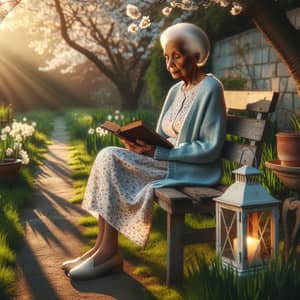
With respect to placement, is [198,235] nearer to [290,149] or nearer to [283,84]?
[290,149]

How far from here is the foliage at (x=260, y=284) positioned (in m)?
2.16

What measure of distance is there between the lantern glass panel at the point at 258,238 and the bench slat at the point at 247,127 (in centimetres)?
56

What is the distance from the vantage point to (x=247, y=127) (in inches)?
129

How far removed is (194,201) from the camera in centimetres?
292

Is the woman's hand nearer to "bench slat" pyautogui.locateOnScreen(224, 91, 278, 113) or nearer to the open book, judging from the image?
the open book

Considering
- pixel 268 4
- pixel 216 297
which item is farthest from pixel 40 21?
pixel 216 297

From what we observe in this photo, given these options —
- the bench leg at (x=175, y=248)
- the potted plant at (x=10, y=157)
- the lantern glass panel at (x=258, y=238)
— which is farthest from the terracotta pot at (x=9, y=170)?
the lantern glass panel at (x=258, y=238)

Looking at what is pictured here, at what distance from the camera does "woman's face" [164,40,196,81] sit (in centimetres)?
329

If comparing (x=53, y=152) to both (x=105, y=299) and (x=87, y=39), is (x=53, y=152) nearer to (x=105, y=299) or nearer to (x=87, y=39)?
(x=105, y=299)

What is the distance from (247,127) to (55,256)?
1.73 metres

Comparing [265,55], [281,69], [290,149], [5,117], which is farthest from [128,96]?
[290,149]

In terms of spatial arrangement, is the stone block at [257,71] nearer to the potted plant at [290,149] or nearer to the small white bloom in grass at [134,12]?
the small white bloom in grass at [134,12]

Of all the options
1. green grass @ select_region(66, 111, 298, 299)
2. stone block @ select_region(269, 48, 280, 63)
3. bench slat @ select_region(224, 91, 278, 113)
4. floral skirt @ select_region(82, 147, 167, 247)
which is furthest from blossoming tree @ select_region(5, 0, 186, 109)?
floral skirt @ select_region(82, 147, 167, 247)

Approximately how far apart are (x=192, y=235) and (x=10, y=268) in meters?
1.29
